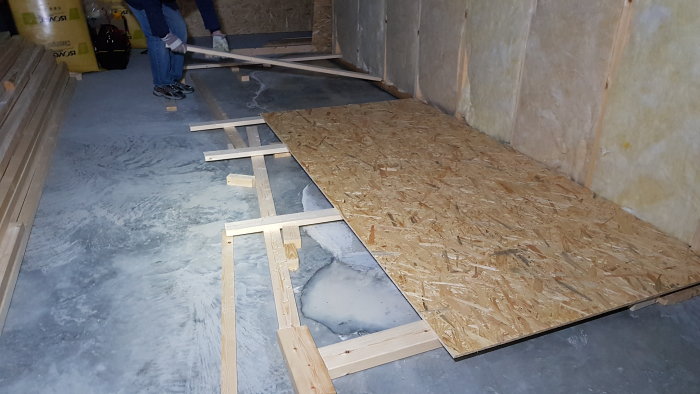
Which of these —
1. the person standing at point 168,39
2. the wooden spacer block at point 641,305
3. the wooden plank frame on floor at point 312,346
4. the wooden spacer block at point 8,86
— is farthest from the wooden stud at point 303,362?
the wooden spacer block at point 8,86

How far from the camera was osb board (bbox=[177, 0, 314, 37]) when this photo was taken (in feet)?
24.4

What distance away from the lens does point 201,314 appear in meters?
1.65

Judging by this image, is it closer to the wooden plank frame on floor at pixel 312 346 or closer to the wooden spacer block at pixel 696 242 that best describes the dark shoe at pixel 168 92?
the wooden plank frame on floor at pixel 312 346

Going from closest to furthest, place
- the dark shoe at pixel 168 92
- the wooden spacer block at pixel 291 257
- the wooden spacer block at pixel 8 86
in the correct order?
the wooden spacer block at pixel 291 257 < the wooden spacer block at pixel 8 86 < the dark shoe at pixel 168 92

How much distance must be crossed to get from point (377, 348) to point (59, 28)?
16.6 feet

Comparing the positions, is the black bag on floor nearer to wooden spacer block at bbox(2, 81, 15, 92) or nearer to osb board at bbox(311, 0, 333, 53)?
wooden spacer block at bbox(2, 81, 15, 92)

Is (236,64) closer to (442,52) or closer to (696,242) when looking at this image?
(442,52)

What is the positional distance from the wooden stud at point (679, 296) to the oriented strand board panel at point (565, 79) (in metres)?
0.74

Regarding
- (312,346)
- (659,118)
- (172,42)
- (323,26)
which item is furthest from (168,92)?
(659,118)

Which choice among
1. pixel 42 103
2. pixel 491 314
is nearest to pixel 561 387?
pixel 491 314

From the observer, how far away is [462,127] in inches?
120

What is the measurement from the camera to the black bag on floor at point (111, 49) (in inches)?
200

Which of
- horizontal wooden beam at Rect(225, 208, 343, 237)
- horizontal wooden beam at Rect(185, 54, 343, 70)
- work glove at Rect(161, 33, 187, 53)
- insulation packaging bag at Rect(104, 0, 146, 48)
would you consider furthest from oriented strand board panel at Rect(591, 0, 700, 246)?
insulation packaging bag at Rect(104, 0, 146, 48)

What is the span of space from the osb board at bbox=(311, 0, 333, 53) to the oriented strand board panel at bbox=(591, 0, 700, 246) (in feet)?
13.8
